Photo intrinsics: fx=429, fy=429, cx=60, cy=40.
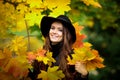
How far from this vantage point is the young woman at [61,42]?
17.9 ft

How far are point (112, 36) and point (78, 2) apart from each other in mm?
7099

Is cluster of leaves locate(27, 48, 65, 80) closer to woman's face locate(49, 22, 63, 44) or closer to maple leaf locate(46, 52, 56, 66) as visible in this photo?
maple leaf locate(46, 52, 56, 66)

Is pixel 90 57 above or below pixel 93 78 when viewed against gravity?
above

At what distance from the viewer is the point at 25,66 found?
5176 millimetres

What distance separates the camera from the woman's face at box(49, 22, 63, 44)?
18.1 feet

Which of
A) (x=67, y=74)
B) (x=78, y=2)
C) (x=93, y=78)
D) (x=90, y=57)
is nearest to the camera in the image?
(x=90, y=57)

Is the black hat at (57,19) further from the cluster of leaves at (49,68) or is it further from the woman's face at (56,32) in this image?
the cluster of leaves at (49,68)

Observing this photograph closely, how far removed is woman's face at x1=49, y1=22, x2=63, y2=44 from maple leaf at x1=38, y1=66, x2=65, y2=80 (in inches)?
19.7

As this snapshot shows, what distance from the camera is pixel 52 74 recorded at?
5152mm

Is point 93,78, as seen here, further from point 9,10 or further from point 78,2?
point 9,10

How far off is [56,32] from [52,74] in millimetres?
624

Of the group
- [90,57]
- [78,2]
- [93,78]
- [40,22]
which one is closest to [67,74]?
[90,57]

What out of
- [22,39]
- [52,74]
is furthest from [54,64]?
[22,39]

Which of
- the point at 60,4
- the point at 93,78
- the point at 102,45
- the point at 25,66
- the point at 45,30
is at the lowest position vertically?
the point at 93,78
